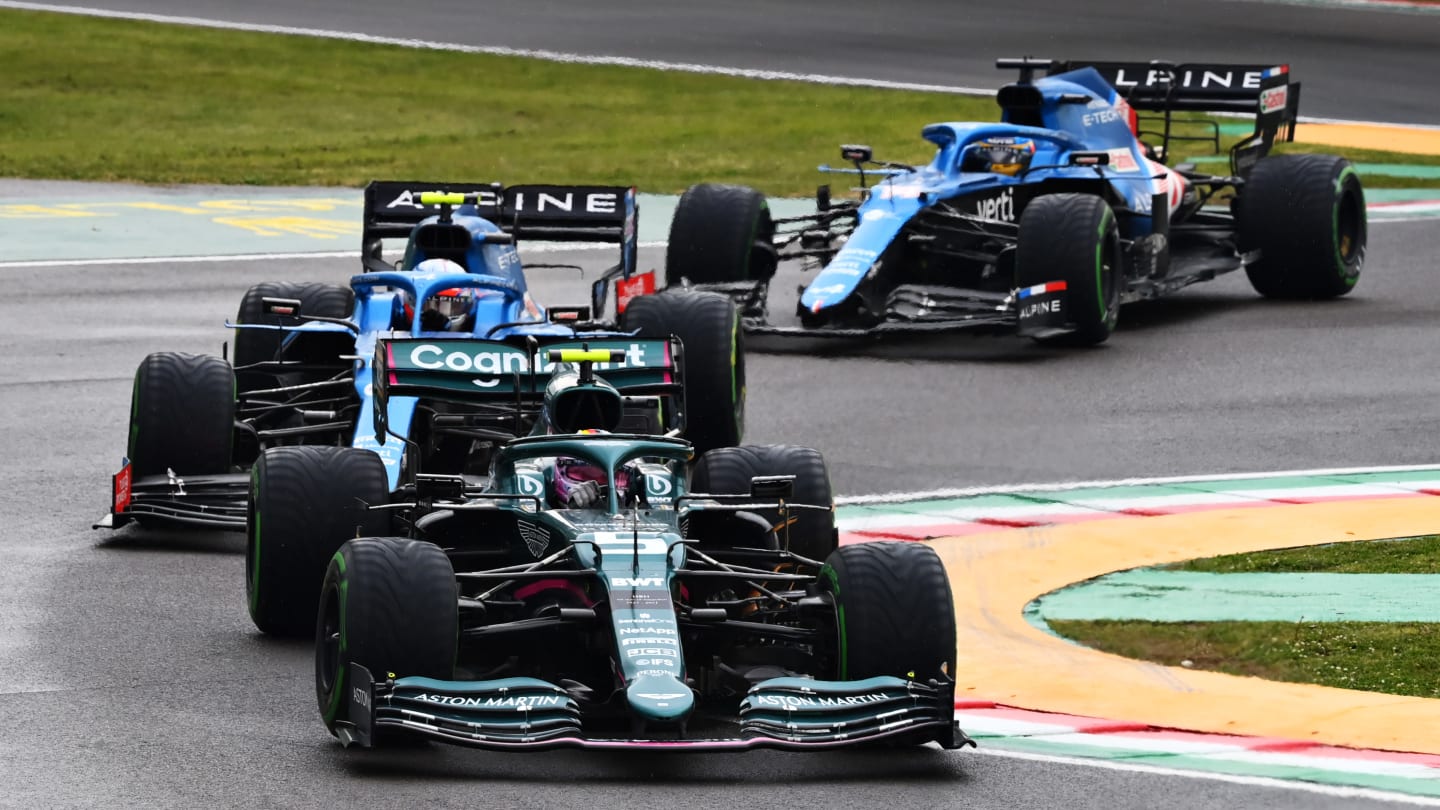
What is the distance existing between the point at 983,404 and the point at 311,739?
8.76 m

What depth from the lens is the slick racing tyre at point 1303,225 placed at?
2164 centimetres

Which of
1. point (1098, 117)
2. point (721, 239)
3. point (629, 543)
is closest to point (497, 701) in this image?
point (629, 543)

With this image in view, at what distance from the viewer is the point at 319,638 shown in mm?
9969

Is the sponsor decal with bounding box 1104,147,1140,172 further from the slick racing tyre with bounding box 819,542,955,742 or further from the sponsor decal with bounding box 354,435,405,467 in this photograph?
the slick racing tyre with bounding box 819,542,955,742

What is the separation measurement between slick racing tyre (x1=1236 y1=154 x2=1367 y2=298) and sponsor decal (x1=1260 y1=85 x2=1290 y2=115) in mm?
828

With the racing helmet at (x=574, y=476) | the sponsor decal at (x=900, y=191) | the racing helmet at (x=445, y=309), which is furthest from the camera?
the sponsor decal at (x=900, y=191)

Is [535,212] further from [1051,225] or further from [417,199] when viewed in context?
[1051,225]

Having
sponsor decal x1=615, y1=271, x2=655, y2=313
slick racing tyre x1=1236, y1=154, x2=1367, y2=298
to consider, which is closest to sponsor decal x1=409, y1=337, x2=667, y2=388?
sponsor decal x1=615, y1=271, x2=655, y2=313

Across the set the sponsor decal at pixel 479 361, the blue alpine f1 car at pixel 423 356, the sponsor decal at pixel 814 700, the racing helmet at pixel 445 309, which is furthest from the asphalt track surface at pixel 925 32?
the sponsor decal at pixel 814 700

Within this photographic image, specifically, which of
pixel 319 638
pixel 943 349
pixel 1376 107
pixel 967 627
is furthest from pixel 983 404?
pixel 1376 107

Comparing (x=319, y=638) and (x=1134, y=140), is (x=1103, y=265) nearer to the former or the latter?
(x=1134, y=140)

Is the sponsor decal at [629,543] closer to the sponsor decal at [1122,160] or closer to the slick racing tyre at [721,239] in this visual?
the slick racing tyre at [721,239]

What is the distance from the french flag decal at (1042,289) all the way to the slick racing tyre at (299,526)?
8.56 meters

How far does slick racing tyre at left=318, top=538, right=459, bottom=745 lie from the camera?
372 inches
